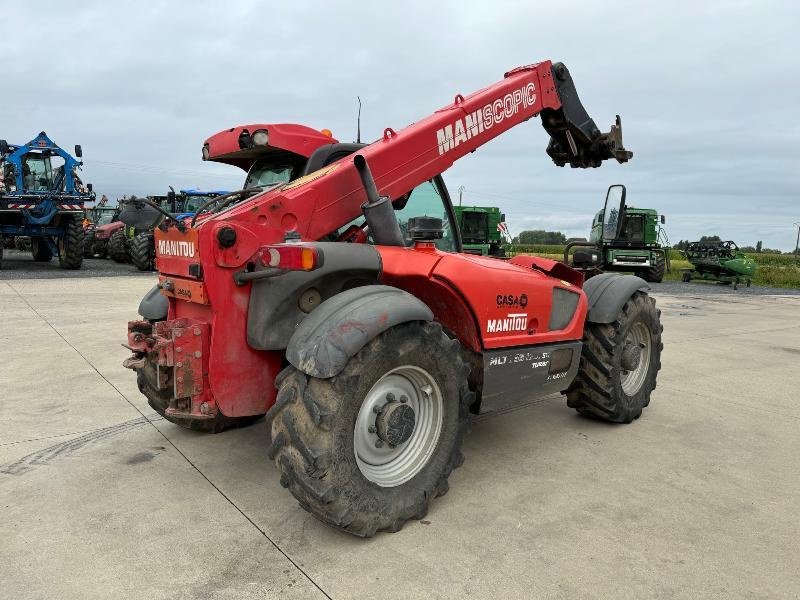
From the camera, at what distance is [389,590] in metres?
2.42

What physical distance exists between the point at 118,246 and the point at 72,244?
164 inches

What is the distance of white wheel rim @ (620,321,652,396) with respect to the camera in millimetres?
4852

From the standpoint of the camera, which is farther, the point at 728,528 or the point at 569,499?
the point at 569,499

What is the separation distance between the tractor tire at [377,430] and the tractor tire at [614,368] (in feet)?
4.99

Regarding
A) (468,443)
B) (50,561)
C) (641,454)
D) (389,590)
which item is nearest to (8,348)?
(50,561)

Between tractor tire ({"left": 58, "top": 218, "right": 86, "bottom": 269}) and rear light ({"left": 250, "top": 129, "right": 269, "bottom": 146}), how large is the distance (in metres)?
15.3

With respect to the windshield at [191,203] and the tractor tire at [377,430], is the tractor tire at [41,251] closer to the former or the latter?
the windshield at [191,203]

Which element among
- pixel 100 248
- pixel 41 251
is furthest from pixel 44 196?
pixel 100 248

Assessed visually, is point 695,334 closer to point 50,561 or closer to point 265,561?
point 265,561

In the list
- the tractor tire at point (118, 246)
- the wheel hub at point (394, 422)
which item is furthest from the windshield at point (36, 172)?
the wheel hub at point (394, 422)

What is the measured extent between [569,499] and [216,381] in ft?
6.55

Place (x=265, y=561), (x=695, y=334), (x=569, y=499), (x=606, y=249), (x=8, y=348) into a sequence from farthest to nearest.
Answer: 1. (x=606, y=249)
2. (x=695, y=334)
3. (x=8, y=348)
4. (x=569, y=499)
5. (x=265, y=561)

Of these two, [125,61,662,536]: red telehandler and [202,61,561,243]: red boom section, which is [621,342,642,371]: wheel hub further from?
[202,61,561,243]: red boom section

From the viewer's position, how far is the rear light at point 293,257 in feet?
8.94
